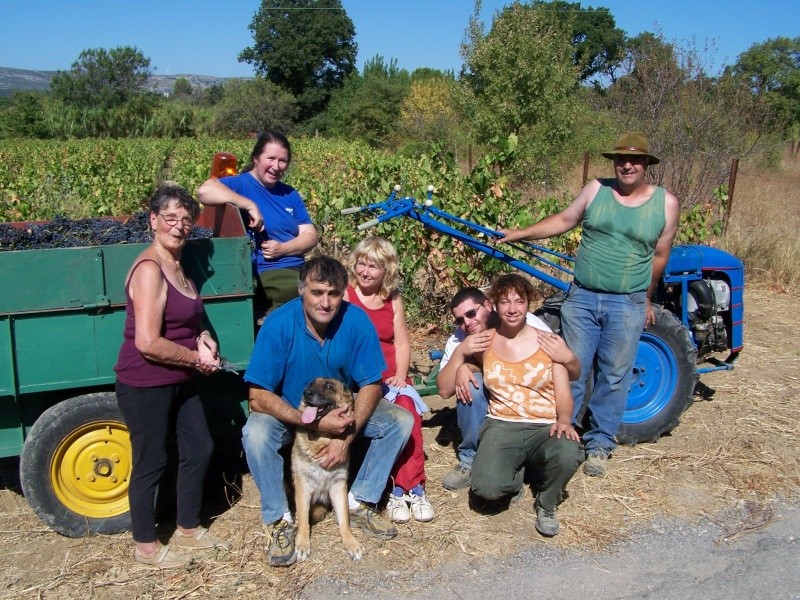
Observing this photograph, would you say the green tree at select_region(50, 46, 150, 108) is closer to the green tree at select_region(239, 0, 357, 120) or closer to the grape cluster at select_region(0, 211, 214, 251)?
the green tree at select_region(239, 0, 357, 120)

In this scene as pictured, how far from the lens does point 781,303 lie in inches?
348

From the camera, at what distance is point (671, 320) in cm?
500

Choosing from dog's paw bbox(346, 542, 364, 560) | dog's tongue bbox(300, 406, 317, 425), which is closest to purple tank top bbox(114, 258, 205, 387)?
dog's tongue bbox(300, 406, 317, 425)

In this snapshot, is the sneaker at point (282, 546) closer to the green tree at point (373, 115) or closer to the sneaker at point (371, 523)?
the sneaker at point (371, 523)

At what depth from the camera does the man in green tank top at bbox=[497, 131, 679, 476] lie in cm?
438

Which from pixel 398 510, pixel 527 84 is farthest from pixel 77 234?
pixel 527 84

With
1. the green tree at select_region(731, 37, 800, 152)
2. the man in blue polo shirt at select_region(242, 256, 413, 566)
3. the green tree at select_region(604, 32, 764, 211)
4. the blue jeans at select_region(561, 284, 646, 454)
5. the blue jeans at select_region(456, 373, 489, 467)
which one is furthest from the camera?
the green tree at select_region(731, 37, 800, 152)

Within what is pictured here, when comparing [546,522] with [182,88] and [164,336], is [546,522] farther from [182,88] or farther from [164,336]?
[182,88]

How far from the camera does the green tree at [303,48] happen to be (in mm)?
76688

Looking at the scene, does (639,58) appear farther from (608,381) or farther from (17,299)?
(17,299)

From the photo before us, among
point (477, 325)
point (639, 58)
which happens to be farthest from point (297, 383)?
point (639, 58)

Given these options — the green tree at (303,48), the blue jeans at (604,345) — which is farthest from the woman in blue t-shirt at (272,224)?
the green tree at (303,48)

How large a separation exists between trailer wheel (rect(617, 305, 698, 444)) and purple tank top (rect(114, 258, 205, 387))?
10.2ft

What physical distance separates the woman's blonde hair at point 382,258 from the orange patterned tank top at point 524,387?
0.73m
